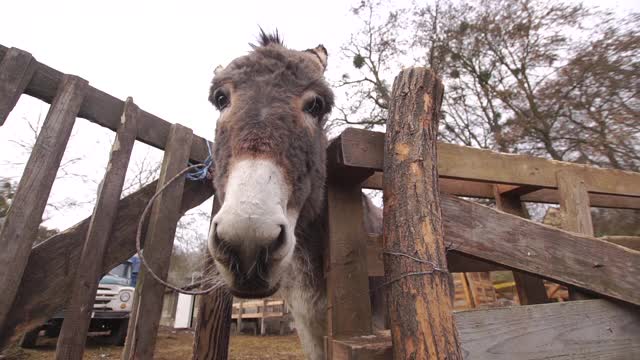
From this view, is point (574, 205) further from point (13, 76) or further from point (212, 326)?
point (13, 76)

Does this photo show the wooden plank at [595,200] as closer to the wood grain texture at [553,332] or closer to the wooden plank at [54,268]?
the wood grain texture at [553,332]

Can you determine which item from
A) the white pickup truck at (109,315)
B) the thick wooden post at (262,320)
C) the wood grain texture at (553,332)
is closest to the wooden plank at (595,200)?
the wood grain texture at (553,332)

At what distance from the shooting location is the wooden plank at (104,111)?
1965 millimetres

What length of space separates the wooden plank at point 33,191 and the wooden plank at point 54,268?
0.56 ft

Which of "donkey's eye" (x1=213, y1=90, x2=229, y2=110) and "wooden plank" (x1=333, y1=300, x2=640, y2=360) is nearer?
"wooden plank" (x1=333, y1=300, x2=640, y2=360)

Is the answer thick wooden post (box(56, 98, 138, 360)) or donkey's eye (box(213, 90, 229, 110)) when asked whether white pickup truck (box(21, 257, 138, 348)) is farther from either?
donkey's eye (box(213, 90, 229, 110))

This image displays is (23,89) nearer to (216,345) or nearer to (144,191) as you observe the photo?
(144,191)

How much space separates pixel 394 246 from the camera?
4.61 ft

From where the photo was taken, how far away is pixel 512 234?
5.85 ft

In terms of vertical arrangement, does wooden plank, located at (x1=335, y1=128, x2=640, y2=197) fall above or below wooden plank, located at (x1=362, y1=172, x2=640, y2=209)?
below

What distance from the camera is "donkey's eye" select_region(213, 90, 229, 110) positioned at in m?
2.62

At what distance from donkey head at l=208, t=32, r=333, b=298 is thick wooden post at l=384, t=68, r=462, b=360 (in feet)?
1.70

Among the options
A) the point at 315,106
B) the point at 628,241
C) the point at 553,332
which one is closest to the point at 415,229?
the point at 553,332

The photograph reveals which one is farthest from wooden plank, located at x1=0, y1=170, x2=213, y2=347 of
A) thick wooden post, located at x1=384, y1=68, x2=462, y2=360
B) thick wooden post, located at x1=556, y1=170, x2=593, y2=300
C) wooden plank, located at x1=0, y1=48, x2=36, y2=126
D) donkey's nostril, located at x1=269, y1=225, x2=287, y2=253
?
thick wooden post, located at x1=556, y1=170, x2=593, y2=300
